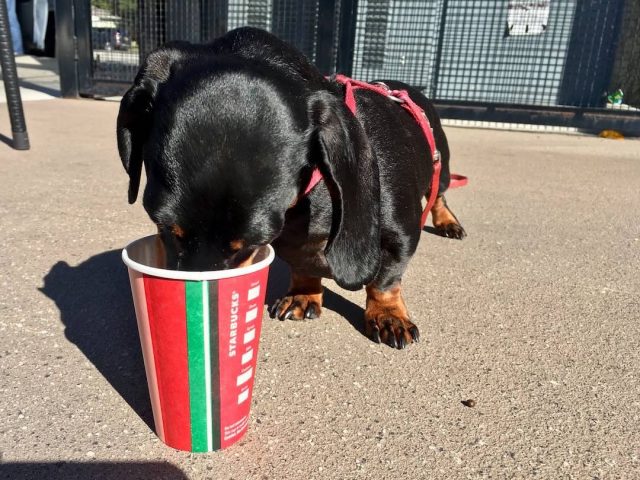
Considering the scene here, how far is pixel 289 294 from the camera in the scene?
7.82 ft

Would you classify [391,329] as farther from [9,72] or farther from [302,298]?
[9,72]

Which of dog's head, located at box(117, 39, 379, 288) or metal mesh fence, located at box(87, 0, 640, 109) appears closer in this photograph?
dog's head, located at box(117, 39, 379, 288)

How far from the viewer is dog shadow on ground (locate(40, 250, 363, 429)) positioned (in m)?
1.80

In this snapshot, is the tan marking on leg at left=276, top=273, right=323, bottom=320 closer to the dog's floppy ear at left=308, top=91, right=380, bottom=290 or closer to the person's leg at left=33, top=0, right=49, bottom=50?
the dog's floppy ear at left=308, top=91, right=380, bottom=290

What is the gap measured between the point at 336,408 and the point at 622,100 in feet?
24.7

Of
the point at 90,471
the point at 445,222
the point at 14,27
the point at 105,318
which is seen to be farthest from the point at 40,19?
the point at 90,471

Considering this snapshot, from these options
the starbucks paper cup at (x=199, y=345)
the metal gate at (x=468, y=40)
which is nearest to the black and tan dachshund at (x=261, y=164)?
the starbucks paper cup at (x=199, y=345)

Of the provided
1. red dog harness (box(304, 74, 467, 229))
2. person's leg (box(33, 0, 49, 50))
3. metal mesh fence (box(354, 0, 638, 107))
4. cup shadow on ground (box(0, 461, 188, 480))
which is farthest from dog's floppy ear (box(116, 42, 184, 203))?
person's leg (box(33, 0, 49, 50))

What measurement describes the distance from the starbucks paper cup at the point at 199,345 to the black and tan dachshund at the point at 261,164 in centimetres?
16

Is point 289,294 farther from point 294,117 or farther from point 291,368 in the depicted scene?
point 294,117

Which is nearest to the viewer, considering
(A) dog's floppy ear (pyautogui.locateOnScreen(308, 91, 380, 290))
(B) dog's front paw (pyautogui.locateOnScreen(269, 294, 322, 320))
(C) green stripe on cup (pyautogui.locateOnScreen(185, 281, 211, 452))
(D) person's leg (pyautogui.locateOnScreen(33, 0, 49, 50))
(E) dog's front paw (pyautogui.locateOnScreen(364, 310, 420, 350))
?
(C) green stripe on cup (pyautogui.locateOnScreen(185, 281, 211, 452))

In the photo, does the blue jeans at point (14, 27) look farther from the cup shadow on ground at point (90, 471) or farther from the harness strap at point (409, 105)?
the cup shadow on ground at point (90, 471)

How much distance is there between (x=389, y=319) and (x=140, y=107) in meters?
1.17

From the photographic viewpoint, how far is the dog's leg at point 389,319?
212 centimetres
